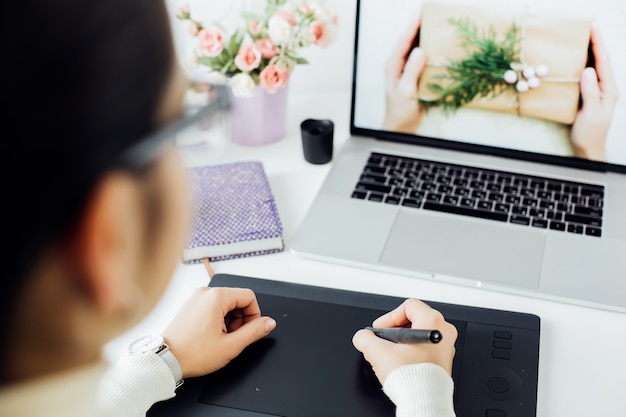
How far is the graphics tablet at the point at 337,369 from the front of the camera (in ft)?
2.33

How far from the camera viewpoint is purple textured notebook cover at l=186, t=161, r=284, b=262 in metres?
0.92

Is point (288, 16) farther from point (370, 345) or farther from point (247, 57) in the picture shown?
point (370, 345)

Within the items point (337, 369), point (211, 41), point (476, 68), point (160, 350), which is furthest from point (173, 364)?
point (476, 68)

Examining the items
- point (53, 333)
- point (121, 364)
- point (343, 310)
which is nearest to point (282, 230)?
point (343, 310)

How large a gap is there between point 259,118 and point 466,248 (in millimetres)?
426

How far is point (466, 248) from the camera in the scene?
3.03 ft

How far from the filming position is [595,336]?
81 cm

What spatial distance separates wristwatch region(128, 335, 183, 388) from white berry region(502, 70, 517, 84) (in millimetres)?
631

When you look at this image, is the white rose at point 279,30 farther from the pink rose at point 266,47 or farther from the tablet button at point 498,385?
the tablet button at point 498,385

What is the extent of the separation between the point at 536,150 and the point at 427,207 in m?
0.22

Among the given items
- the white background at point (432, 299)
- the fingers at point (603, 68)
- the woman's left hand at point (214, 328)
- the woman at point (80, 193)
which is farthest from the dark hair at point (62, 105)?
the fingers at point (603, 68)

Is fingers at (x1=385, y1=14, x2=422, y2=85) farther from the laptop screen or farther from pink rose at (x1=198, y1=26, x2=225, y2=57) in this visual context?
pink rose at (x1=198, y1=26, x2=225, y2=57)

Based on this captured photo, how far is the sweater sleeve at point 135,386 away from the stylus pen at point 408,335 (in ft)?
0.74

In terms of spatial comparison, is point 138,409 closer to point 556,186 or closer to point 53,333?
point 53,333
